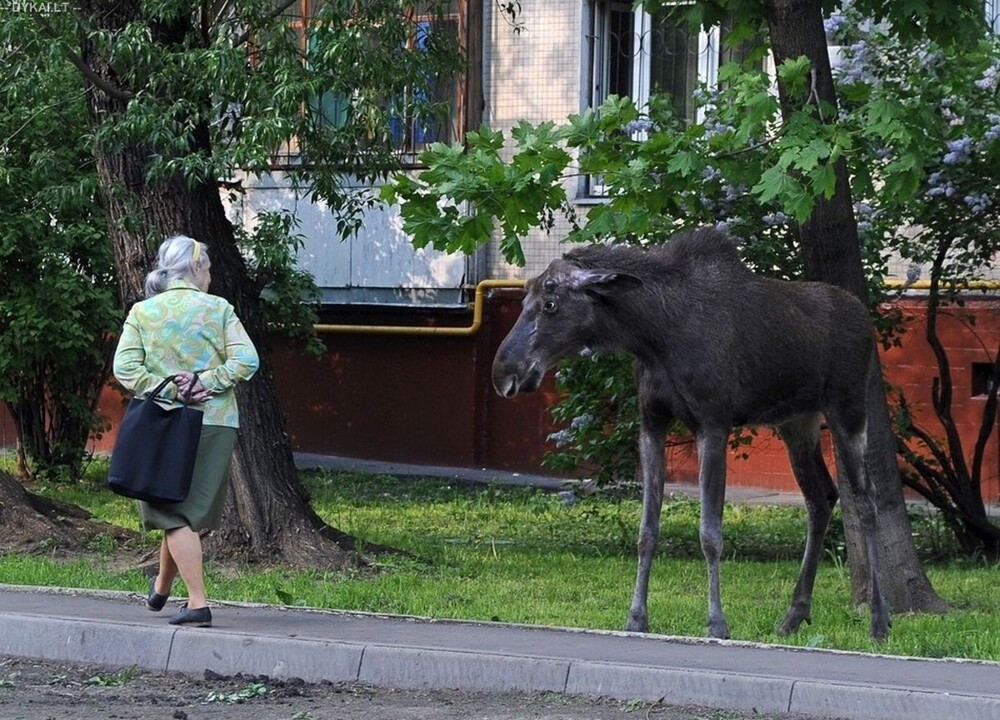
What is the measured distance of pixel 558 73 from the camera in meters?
18.4

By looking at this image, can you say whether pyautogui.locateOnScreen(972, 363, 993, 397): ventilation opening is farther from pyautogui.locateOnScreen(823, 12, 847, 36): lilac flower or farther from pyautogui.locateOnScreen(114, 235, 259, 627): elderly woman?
pyautogui.locateOnScreen(114, 235, 259, 627): elderly woman

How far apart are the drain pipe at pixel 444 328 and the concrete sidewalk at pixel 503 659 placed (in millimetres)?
9376

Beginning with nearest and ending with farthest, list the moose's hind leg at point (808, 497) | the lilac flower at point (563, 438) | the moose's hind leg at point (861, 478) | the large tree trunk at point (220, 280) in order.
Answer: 1. the moose's hind leg at point (861, 478)
2. the moose's hind leg at point (808, 497)
3. the large tree trunk at point (220, 280)
4. the lilac flower at point (563, 438)

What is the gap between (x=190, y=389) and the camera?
8094 millimetres

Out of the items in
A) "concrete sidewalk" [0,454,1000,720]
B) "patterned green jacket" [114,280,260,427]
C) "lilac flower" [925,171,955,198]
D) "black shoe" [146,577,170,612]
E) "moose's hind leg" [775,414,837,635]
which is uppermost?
"lilac flower" [925,171,955,198]

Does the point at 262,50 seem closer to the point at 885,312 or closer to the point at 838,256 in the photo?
the point at 838,256

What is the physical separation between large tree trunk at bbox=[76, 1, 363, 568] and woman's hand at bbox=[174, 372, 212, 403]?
2.82 m

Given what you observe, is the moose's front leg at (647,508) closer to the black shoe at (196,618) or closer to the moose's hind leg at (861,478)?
the moose's hind leg at (861,478)

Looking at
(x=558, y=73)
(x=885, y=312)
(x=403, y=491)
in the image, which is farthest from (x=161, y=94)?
(x=558, y=73)

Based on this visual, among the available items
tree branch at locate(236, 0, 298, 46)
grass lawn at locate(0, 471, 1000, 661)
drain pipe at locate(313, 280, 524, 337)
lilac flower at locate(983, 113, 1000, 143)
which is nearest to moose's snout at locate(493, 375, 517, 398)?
grass lawn at locate(0, 471, 1000, 661)

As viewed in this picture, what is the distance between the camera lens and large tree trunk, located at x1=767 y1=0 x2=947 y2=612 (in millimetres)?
9383

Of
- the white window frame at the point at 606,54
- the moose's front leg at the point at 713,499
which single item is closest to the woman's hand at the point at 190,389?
the moose's front leg at the point at 713,499

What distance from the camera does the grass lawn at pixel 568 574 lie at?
29.4 ft

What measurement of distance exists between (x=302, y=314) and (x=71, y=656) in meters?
9.42
